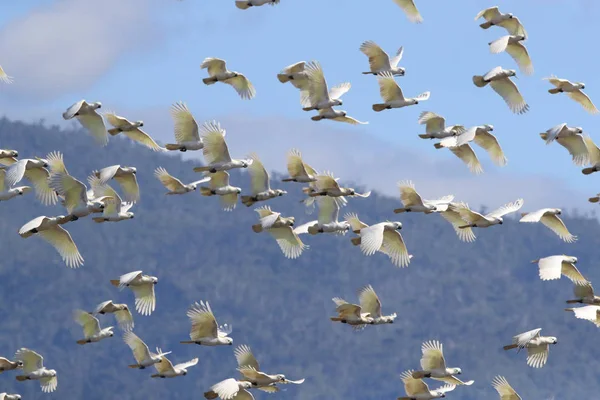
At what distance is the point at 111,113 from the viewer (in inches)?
1973

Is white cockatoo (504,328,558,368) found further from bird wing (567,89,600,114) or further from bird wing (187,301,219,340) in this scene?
bird wing (187,301,219,340)

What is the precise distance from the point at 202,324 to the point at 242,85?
8713 millimetres

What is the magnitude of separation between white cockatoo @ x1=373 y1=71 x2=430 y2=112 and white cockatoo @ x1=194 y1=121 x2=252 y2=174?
489 cm

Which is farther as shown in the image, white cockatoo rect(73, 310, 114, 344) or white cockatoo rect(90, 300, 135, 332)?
white cockatoo rect(73, 310, 114, 344)

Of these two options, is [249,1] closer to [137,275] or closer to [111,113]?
[111,113]

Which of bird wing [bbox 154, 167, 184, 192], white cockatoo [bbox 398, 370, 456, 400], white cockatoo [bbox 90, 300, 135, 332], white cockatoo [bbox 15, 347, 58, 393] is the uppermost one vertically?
bird wing [bbox 154, 167, 184, 192]

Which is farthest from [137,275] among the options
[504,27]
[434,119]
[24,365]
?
[504,27]

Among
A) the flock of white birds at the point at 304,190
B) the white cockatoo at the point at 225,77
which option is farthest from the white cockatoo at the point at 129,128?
the white cockatoo at the point at 225,77

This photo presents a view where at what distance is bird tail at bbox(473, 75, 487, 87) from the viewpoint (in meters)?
49.7

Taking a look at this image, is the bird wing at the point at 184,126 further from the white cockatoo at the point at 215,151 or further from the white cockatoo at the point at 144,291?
the white cockatoo at the point at 144,291

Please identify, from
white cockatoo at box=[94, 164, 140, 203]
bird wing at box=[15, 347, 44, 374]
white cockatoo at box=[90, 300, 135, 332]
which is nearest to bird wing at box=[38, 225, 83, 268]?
white cockatoo at box=[90, 300, 135, 332]

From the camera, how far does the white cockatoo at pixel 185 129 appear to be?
48375 mm

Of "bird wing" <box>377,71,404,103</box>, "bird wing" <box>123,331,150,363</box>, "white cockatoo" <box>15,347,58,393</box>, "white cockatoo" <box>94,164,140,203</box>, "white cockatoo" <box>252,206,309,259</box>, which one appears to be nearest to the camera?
"white cockatoo" <box>94,164,140,203</box>

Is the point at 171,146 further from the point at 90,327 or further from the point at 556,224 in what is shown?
the point at 556,224
